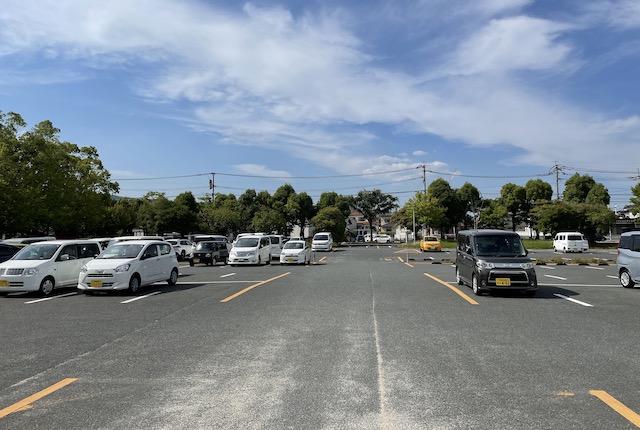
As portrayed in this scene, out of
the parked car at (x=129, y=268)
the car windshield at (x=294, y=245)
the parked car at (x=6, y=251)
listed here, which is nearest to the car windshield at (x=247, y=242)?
the car windshield at (x=294, y=245)

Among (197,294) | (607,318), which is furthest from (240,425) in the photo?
(197,294)

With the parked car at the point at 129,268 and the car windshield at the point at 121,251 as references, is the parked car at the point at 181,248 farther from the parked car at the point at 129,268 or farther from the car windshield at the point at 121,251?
the car windshield at the point at 121,251

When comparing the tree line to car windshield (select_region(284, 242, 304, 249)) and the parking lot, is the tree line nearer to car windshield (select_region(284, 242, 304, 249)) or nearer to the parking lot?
car windshield (select_region(284, 242, 304, 249))

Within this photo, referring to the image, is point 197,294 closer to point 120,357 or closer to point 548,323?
point 120,357

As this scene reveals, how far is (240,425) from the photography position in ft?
13.1

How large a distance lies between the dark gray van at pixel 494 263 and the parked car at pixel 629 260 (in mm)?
3785

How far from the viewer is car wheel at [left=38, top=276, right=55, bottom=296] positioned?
43.8 feet

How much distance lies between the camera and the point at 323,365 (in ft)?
19.2

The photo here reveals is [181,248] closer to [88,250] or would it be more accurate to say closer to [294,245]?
[294,245]

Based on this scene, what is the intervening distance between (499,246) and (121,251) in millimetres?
11798

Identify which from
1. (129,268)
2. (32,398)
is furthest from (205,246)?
(32,398)

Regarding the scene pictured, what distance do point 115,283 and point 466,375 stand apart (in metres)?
10.8

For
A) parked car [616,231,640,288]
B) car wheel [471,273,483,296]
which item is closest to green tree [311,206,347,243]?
parked car [616,231,640,288]

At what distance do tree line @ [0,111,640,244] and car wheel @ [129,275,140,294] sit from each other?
16017 mm
